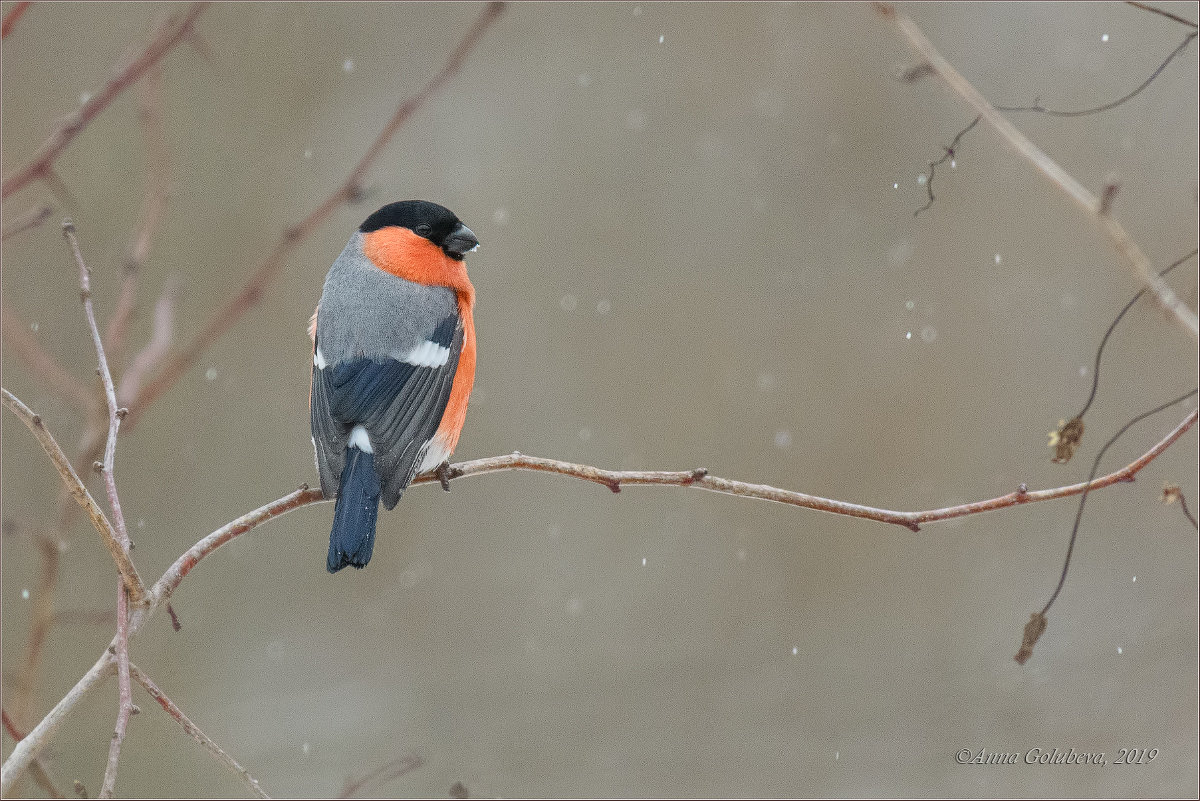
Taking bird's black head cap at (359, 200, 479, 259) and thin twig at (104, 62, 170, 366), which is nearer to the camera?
thin twig at (104, 62, 170, 366)

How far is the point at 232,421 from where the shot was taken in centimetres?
462

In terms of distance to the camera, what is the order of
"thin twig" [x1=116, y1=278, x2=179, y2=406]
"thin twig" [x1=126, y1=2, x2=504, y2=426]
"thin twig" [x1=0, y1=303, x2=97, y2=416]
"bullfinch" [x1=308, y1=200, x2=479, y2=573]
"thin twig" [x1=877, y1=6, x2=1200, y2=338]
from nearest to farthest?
"thin twig" [x1=877, y1=6, x2=1200, y2=338]
"thin twig" [x1=126, y1=2, x2=504, y2=426]
"thin twig" [x1=0, y1=303, x2=97, y2=416]
"thin twig" [x1=116, y1=278, x2=179, y2=406]
"bullfinch" [x1=308, y1=200, x2=479, y2=573]

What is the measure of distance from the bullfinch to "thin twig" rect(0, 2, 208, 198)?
2.60ft

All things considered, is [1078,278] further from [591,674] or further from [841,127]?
[591,674]

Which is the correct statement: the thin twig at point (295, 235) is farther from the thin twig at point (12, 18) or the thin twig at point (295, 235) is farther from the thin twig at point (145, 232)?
the thin twig at point (12, 18)

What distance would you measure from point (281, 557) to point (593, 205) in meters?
2.01

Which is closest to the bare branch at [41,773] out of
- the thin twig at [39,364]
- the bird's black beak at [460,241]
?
the thin twig at [39,364]

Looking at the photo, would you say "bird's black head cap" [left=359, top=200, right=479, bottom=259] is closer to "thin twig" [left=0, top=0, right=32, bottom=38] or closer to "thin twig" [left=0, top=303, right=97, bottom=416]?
"thin twig" [left=0, top=303, right=97, bottom=416]

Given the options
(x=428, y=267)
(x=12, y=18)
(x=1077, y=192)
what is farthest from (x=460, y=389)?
(x=1077, y=192)

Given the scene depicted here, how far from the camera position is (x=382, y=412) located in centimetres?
245

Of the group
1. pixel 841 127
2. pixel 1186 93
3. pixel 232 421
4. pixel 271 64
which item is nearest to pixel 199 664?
pixel 232 421

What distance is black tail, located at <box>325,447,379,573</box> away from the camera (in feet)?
6.84

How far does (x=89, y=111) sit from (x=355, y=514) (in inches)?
33.5

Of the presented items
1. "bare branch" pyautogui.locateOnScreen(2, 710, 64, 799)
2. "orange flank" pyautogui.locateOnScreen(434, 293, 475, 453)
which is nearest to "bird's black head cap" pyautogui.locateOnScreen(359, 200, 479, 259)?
"orange flank" pyautogui.locateOnScreen(434, 293, 475, 453)
